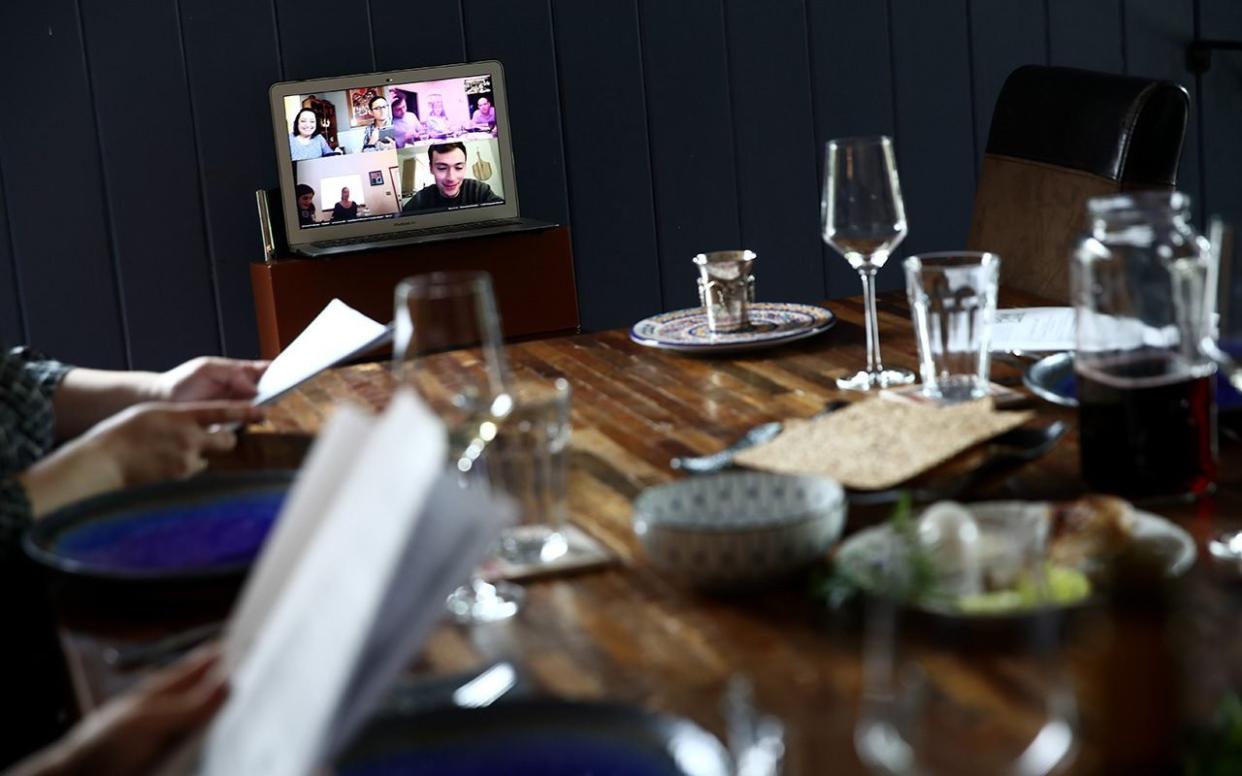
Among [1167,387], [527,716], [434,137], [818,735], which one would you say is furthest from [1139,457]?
[434,137]

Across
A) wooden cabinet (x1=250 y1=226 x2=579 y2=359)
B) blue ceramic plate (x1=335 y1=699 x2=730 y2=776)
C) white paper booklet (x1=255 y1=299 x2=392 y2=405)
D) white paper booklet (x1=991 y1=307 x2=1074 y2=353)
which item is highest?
white paper booklet (x1=255 y1=299 x2=392 y2=405)

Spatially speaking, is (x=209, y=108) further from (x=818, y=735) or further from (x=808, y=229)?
(x=818, y=735)

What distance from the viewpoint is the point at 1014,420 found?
127 cm

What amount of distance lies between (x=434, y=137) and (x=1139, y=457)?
8.42 feet

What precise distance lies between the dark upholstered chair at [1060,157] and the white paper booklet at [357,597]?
4.86 feet

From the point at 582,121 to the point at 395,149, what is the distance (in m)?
0.56

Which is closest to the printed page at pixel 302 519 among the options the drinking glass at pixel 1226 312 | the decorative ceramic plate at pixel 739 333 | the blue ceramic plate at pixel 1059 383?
the drinking glass at pixel 1226 312

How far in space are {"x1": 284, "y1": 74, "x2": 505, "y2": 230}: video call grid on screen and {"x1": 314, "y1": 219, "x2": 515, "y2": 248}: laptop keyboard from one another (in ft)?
0.14

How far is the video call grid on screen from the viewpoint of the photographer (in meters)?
3.43

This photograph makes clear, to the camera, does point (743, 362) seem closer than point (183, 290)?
Yes


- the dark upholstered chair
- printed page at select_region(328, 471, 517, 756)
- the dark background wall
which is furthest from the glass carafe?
the dark background wall

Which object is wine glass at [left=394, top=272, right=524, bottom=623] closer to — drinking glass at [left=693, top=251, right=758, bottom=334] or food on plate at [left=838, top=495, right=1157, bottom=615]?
food on plate at [left=838, top=495, right=1157, bottom=615]

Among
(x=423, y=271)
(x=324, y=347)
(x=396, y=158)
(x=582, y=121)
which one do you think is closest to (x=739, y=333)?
(x=324, y=347)

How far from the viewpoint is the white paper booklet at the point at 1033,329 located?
170 cm
